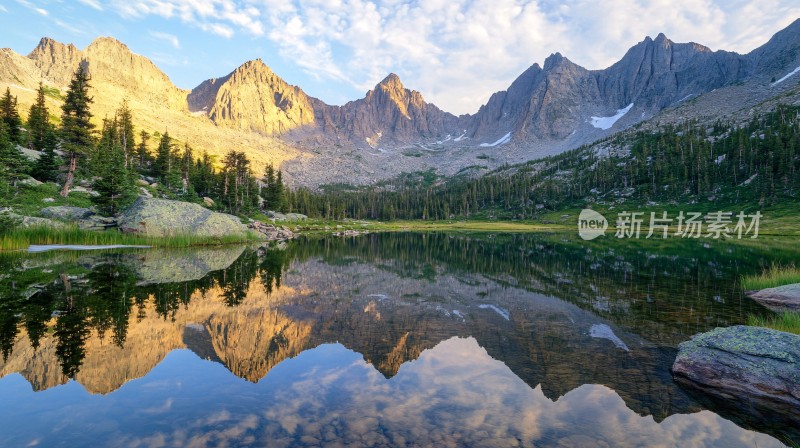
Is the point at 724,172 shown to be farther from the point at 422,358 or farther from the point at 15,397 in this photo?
the point at 15,397

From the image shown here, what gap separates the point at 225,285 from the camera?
24.4 meters

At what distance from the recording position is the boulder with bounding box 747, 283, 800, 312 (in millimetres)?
19672

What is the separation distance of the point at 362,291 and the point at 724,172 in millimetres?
175456

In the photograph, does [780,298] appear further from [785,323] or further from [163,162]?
[163,162]

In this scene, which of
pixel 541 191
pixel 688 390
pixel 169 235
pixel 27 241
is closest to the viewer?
pixel 688 390

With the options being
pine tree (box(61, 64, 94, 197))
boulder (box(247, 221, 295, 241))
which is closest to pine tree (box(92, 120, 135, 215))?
pine tree (box(61, 64, 94, 197))

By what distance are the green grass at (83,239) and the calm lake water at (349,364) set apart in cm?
1236

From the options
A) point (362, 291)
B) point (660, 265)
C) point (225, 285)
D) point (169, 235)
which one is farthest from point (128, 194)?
point (660, 265)

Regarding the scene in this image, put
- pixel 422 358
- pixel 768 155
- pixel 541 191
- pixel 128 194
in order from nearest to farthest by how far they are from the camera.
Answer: pixel 422 358 < pixel 128 194 < pixel 768 155 < pixel 541 191

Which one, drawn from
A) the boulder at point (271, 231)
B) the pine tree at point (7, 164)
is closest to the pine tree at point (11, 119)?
the pine tree at point (7, 164)

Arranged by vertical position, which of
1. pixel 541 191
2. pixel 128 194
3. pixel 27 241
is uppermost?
pixel 541 191

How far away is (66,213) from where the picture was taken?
146ft

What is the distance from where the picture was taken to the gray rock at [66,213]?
42.6m

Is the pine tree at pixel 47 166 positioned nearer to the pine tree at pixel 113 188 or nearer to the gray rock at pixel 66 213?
the pine tree at pixel 113 188
